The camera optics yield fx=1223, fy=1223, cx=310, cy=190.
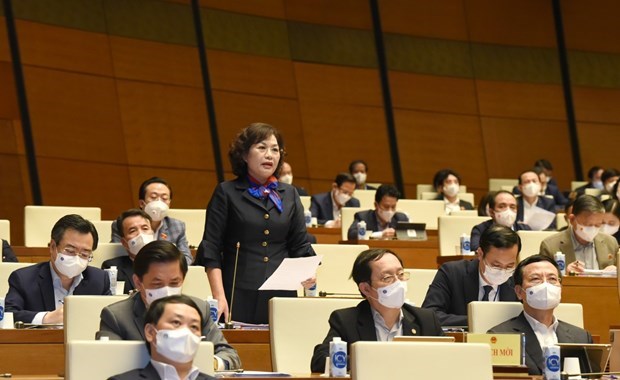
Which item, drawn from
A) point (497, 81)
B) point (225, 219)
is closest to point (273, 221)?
point (225, 219)

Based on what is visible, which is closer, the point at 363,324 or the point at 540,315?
the point at 363,324

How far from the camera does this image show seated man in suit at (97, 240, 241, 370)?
13.9ft

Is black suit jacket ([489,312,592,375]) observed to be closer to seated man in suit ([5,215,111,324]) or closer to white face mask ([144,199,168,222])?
seated man in suit ([5,215,111,324])

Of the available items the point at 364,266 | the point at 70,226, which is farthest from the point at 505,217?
the point at 364,266

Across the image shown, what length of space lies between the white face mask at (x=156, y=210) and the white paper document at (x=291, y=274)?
2771 mm

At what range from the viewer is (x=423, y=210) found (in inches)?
430

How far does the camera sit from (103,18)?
1196 centimetres

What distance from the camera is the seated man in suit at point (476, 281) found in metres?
5.96

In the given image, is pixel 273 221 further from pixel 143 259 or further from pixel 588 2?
pixel 588 2

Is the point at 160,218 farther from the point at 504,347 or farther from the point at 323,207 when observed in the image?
the point at 504,347

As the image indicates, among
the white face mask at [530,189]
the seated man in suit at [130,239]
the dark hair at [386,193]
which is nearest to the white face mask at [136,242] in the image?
the seated man in suit at [130,239]

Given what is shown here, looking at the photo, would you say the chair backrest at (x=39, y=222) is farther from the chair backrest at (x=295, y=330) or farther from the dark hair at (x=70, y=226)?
the chair backrest at (x=295, y=330)

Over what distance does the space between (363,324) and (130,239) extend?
2373 millimetres

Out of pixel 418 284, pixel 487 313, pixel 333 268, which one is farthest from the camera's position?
pixel 333 268
